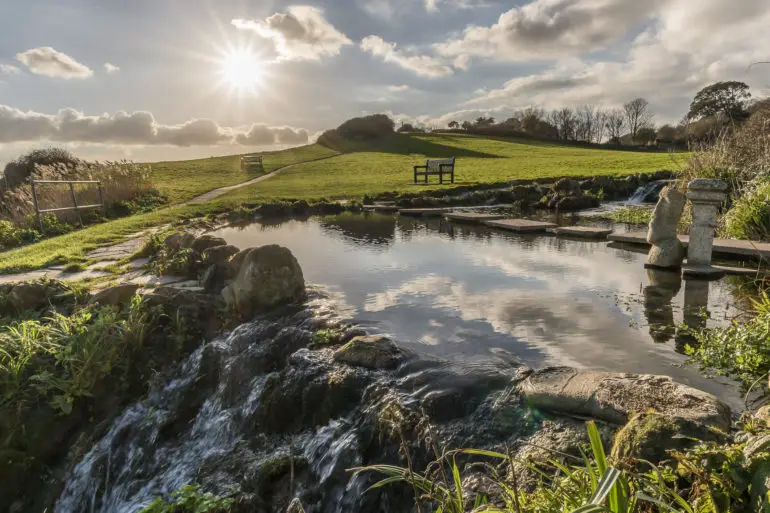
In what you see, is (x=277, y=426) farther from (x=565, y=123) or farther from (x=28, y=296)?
(x=565, y=123)

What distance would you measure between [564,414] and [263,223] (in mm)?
14399

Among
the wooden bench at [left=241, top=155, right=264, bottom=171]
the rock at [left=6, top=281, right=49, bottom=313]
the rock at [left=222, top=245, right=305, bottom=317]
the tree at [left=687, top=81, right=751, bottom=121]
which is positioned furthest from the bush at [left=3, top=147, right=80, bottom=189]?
the tree at [left=687, top=81, right=751, bottom=121]

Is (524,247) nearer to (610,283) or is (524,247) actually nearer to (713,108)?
(610,283)

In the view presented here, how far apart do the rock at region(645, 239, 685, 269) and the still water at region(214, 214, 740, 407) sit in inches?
14.1

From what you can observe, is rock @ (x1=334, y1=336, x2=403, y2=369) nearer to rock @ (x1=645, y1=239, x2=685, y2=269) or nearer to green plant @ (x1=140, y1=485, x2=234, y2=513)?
green plant @ (x1=140, y1=485, x2=234, y2=513)

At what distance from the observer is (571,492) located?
2139mm

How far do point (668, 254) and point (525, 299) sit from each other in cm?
324

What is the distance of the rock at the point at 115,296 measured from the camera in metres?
6.79

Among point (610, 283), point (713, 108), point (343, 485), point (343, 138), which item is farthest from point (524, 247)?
point (713, 108)

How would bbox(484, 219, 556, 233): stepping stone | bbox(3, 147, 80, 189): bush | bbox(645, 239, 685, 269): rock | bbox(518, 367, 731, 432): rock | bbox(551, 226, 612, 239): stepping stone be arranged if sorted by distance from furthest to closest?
bbox(3, 147, 80, 189): bush < bbox(484, 219, 556, 233): stepping stone < bbox(551, 226, 612, 239): stepping stone < bbox(645, 239, 685, 269): rock < bbox(518, 367, 731, 432): rock

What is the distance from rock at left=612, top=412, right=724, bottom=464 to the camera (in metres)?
2.55

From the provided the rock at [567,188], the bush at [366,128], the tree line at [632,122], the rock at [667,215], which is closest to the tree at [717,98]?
the tree line at [632,122]

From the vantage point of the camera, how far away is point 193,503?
3.46 metres

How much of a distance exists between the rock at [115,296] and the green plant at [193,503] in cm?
409
